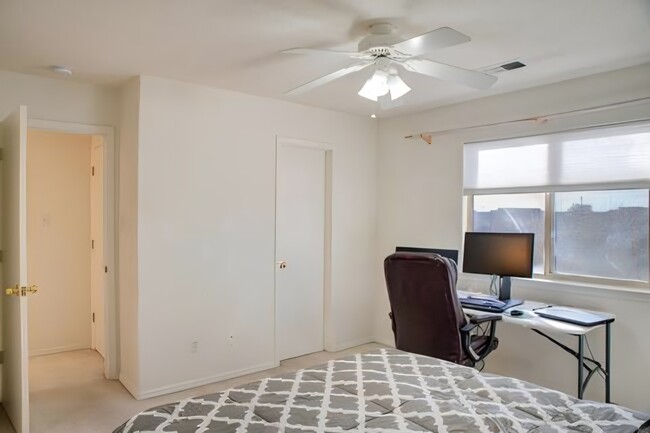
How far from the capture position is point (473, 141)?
4.10m

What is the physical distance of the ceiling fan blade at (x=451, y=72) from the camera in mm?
2486

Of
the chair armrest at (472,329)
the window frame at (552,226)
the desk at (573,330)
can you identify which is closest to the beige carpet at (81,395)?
the chair armrest at (472,329)

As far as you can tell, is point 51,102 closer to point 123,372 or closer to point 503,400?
point 123,372

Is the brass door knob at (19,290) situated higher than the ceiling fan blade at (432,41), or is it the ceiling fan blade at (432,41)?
the ceiling fan blade at (432,41)

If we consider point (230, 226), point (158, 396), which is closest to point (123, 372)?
point (158, 396)

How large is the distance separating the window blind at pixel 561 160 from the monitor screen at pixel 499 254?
0.51m

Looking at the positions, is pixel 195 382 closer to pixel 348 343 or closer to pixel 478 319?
pixel 348 343

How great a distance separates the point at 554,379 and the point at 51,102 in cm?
451

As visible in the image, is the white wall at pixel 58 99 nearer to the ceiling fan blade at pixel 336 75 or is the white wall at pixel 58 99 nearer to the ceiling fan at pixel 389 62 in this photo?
the ceiling fan blade at pixel 336 75

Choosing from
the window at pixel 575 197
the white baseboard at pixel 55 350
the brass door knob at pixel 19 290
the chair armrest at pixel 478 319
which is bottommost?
the white baseboard at pixel 55 350

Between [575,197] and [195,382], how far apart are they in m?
3.41

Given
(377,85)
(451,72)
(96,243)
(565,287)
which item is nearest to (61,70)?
(96,243)

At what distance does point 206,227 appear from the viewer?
3.77m

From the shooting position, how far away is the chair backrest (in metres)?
2.92
